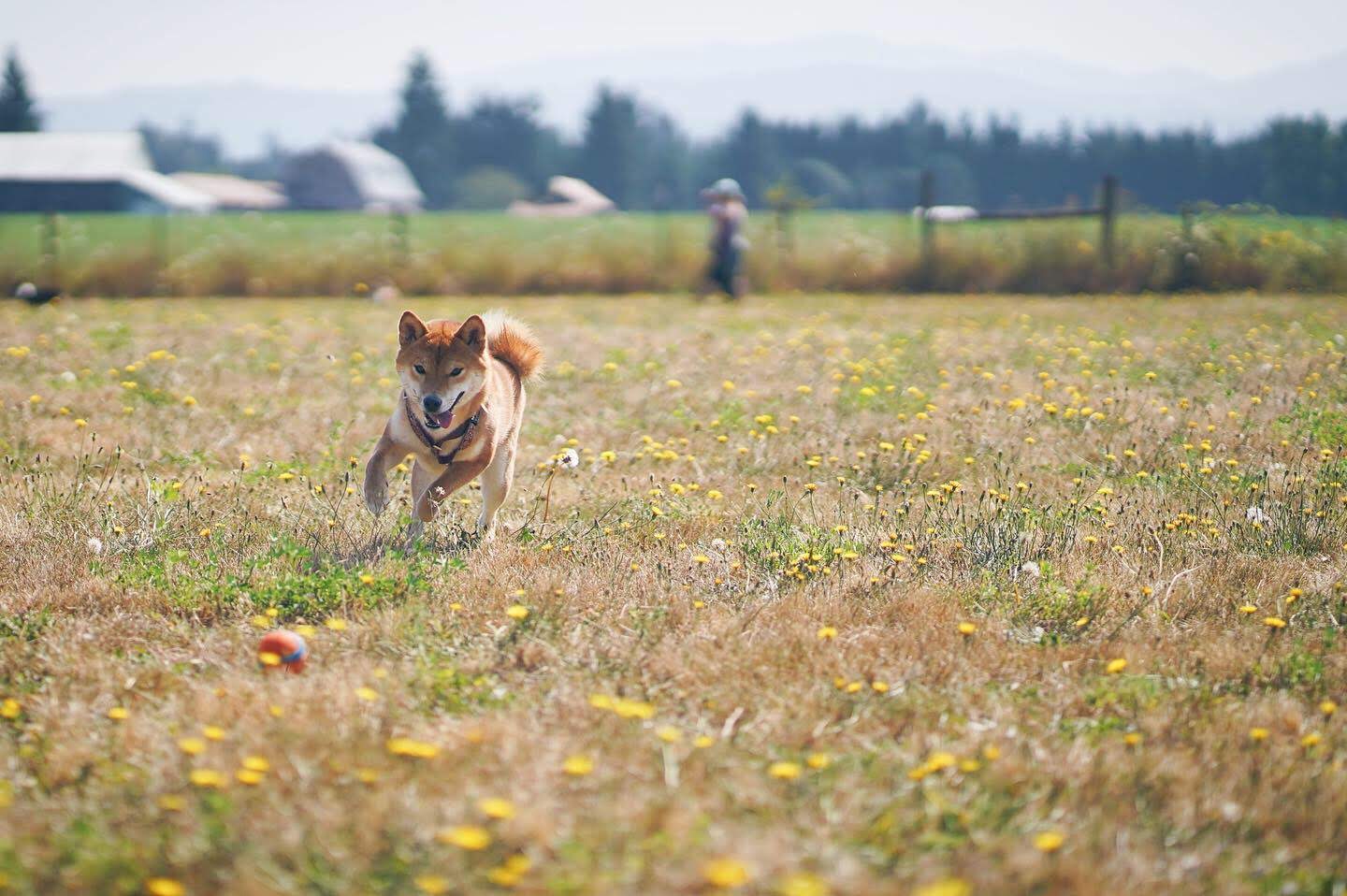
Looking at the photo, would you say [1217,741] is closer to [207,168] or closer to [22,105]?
[22,105]

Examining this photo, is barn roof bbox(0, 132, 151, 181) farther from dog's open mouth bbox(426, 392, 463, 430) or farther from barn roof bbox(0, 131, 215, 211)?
dog's open mouth bbox(426, 392, 463, 430)

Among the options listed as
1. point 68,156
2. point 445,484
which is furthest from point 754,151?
point 445,484

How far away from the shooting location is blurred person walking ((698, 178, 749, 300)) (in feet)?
56.4

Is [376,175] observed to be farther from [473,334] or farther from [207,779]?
[207,779]

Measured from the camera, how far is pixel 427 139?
99.2 metres

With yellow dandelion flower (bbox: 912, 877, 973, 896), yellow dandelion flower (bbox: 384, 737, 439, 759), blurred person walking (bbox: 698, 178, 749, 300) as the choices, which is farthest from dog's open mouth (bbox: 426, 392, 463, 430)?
blurred person walking (bbox: 698, 178, 749, 300)

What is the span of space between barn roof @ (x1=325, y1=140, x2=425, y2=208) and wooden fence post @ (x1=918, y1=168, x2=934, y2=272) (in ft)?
241

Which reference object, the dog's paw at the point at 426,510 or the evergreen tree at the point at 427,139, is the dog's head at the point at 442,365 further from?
the evergreen tree at the point at 427,139

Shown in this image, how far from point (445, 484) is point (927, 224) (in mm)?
16121

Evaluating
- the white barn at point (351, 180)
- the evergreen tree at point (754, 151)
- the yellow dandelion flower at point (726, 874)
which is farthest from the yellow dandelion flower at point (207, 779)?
the evergreen tree at point (754, 151)

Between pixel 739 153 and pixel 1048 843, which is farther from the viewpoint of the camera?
pixel 739 153

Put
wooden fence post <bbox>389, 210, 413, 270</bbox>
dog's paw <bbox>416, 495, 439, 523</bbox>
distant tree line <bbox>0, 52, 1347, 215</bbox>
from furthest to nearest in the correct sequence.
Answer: distant tree line <bbox>0, 52, 1347, 215</bbox>, wooden fence post <bbox>389, 210, 413, 270</bbox>, dog's paw <bbox>416, 495, 439, 523</bbox>

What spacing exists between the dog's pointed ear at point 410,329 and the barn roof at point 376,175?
8680 centimetres

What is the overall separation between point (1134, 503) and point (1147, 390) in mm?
→ 3542
